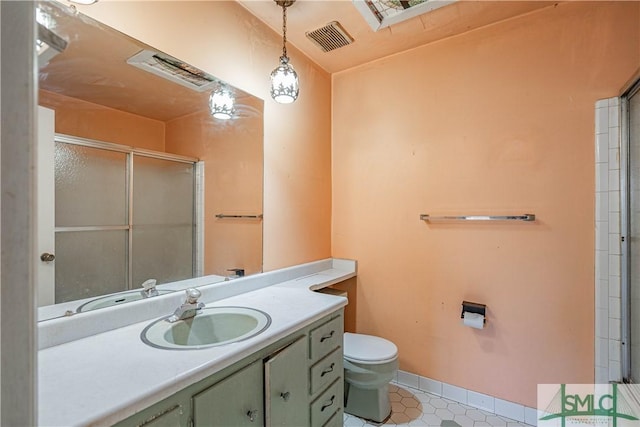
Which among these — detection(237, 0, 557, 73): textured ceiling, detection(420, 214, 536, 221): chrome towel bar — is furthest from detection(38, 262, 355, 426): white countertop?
detection(237, 0, 557, 73): textured ceiling

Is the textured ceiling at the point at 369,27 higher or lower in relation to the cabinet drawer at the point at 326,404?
higher

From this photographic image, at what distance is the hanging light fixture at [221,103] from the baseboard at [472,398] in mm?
2007

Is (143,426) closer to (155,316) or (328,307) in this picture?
(155,316)

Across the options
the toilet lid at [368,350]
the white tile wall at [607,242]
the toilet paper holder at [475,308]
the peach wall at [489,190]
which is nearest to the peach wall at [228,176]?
the toilet lid at [368,350]

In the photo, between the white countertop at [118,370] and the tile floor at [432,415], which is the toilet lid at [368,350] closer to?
the tile floor at [432,415]

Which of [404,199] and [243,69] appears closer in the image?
[243,69]

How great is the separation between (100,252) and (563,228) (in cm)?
218

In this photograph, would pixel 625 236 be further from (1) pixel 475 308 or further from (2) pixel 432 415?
(2) pixel 432 415

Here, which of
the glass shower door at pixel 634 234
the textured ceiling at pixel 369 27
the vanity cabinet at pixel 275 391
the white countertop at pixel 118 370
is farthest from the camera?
the textured ceiling at pixel 369 27

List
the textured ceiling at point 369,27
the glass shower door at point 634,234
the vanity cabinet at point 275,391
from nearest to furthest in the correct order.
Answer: the vanity cabinet at point 275,391
the glass shower door at point 634,234
the textured ceiling at point 369,27

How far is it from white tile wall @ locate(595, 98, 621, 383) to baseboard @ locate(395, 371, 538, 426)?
412 millimetres

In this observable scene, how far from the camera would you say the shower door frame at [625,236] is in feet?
4.75

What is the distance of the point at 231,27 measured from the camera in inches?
62.2

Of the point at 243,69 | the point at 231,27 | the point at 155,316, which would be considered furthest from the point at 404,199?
the point at 155,316
